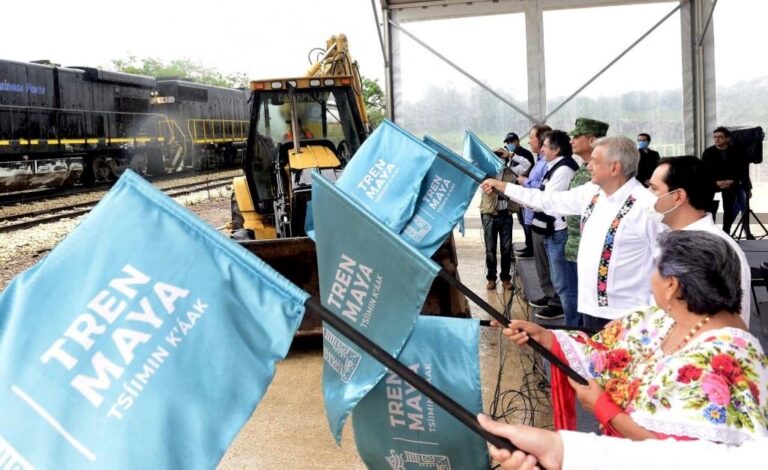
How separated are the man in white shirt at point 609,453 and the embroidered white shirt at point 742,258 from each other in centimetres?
64

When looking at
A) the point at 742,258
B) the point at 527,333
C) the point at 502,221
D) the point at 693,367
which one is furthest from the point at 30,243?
the point at 693,367

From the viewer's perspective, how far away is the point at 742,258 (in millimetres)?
2145

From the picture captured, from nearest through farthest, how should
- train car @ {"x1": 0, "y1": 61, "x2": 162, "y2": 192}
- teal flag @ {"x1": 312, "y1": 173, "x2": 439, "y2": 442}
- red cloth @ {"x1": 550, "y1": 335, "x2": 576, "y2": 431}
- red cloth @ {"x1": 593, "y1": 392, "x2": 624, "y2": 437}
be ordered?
1. red cloth @ {"x1": 593, "y1": 392, "x2": 624, "y2": 437}
2. teal flag @ {"x1": 312, "y1": 173, "x2": 439, "y2": 442}
3. red cloth @ {"x1": 550, "y1": 335, "x2": 576, "y2": 431}
4. train car @ {"x1": 0, "y1": 61, "x2": 162, "y2": 192}

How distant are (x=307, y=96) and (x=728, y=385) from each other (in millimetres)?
6490

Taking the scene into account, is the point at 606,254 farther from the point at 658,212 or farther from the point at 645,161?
the point at 645,161

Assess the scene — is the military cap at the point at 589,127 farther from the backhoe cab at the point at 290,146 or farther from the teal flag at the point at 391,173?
the backhoe cab at the point at 290,146

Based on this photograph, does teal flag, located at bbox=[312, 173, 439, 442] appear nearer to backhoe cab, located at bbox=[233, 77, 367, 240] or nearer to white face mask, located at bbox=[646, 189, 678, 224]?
white face mask, located at bbox=[646, 189, 678, 224]

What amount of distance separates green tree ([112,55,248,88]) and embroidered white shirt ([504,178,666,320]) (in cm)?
5900

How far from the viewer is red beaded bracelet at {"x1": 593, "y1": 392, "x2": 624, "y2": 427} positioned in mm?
2008

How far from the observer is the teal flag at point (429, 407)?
2.56 metres

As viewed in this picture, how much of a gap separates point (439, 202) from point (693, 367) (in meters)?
2.72

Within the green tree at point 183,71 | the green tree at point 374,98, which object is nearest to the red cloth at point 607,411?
the green tree at point 374,98

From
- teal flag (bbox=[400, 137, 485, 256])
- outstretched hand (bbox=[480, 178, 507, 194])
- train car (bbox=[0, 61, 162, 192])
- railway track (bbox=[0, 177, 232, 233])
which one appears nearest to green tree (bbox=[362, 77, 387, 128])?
train car (bbox=[0, 61, 162, 192])

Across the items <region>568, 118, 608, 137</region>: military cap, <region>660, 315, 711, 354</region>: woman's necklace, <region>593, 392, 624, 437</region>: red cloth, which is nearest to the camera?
<region>660, 315, 711, 354</region>: woman's necklace
